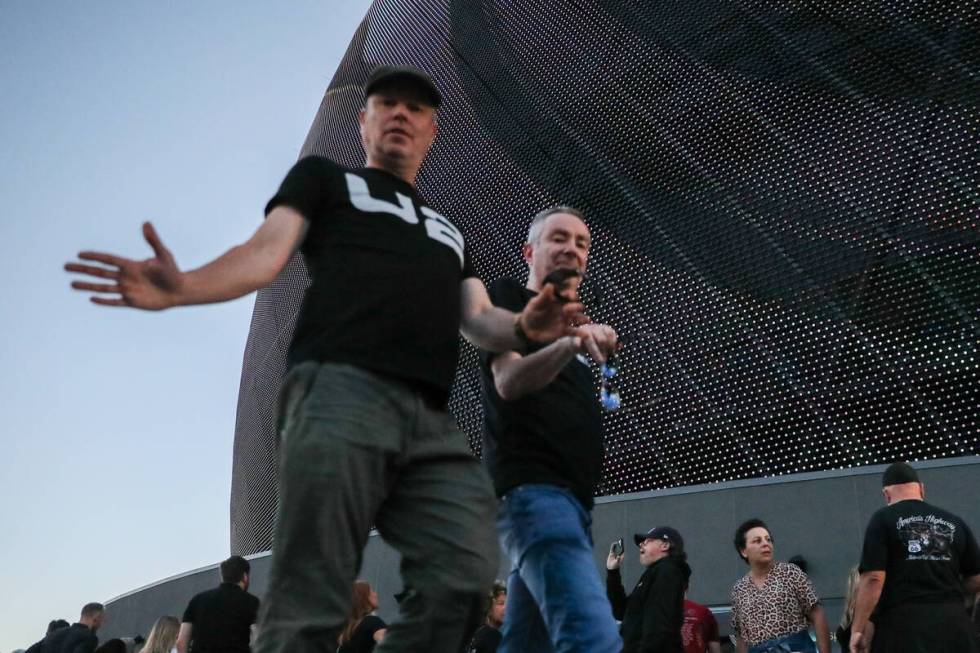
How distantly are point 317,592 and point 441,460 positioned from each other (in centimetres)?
35

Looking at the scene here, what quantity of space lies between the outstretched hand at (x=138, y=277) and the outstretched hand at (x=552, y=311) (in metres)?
0.67

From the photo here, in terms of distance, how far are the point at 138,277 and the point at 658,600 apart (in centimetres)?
308

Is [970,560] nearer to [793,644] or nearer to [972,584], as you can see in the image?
[972,584]

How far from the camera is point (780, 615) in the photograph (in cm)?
475

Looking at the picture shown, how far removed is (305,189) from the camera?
1951 millimetres

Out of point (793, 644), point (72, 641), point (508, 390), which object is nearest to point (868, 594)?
point (793, 644)

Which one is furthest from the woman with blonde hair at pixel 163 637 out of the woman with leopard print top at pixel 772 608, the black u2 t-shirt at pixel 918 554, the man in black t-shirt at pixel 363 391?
the man in black t-shirt at pixel 363 391

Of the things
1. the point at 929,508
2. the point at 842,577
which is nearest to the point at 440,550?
the point at 929,508

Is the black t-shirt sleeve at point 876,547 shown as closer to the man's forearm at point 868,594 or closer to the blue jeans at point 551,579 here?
the man's forearm at point 868,594

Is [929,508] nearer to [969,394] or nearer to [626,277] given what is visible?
[969,394]

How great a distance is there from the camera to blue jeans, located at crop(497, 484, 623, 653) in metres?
2.15

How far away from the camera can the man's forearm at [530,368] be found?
2.13 m

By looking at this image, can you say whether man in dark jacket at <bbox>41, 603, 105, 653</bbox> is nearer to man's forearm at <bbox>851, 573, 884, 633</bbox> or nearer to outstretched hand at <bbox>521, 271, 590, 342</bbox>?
man's forearm at <bbox>851, 573, 884, 633</bbox>

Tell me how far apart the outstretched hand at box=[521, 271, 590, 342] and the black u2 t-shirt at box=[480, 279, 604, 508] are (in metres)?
0.53
